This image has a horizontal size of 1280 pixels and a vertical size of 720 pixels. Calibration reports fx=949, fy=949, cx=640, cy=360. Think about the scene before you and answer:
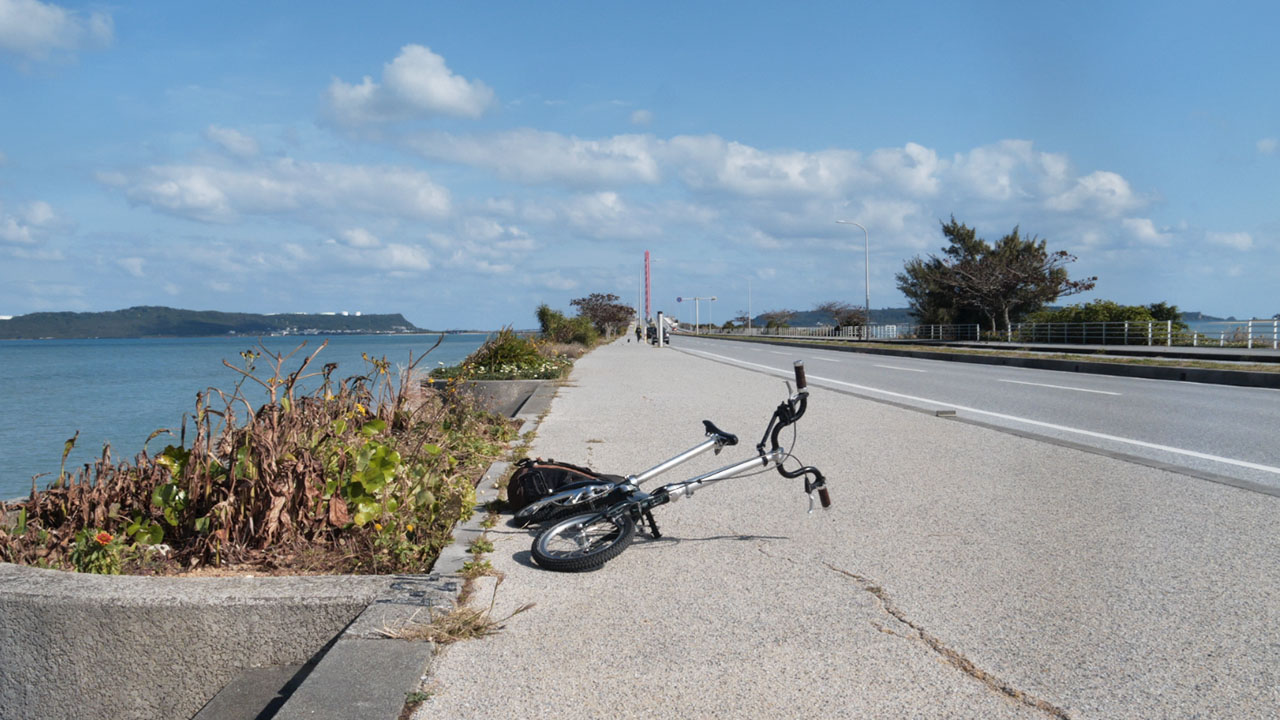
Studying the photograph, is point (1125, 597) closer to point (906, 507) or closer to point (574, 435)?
point (906, 507)

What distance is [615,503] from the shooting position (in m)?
5.06

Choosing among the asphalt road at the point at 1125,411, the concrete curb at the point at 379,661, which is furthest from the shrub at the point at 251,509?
the asphalt road at the point at 1125,411

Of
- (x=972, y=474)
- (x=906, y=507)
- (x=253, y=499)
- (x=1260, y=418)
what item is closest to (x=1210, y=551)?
(x=906, y=507)

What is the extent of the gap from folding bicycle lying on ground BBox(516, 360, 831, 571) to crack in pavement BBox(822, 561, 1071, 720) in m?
0.67

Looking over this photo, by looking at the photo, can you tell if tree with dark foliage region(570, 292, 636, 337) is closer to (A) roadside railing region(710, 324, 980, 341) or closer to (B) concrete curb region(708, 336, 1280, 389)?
(A) roadside railing region(710, 324, 980, 341)

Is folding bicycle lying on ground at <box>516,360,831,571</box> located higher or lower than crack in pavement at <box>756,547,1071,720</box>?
higher

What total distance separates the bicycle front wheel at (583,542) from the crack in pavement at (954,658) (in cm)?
112

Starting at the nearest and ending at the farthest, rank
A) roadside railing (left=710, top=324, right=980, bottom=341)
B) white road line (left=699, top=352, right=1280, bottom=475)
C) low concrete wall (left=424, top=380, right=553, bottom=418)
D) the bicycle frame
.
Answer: the bicycle frame → white road line (left=699, top=352, right=1280, bottom=475) → low concrete wall (left=424, top=380, right=553, bottom=418) → roadside railing (left=710, top=324, right=980, bottom=341)

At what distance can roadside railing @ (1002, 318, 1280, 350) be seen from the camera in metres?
32.5

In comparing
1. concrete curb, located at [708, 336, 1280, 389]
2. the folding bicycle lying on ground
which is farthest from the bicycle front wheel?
concrete curb, located at [708, 336, 1280, 389]

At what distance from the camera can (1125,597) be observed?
4.07 meters

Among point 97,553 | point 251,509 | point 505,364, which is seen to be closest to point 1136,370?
point 505,364

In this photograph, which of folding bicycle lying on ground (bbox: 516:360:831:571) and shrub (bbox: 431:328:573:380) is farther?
shrub (bbox: 431:328:573:380)

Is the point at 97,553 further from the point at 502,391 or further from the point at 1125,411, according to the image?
the point at 1125,411
